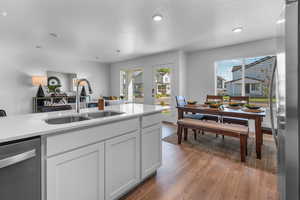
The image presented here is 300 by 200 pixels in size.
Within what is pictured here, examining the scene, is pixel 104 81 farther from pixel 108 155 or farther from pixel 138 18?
pixel 108 155

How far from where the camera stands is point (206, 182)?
184 cm

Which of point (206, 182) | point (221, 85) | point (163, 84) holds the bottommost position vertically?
point (206, 182)

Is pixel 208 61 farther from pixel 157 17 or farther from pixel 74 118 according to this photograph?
pixel 74 118

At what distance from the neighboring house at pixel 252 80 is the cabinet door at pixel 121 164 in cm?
389

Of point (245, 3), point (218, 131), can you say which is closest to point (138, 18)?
point (245, 3)

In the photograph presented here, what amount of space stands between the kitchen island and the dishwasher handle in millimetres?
75

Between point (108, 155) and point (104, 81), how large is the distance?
6.22 m

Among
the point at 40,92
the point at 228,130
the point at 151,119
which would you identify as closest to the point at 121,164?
the point at 151,119

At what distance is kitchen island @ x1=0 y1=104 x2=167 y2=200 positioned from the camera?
3.23 ft

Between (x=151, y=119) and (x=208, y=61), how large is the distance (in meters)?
3.74

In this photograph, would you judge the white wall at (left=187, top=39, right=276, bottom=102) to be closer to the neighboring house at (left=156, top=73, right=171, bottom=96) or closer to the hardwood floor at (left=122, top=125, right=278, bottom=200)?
the neighboring house at (left=156, top=73, right=171, bottom=96)

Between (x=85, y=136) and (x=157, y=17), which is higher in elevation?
(x=157, y=17)

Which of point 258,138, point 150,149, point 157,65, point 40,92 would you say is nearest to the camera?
point 150,149

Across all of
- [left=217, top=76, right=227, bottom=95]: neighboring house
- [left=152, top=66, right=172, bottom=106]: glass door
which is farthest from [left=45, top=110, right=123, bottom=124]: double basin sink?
[left=217, top=76, right=227, bottom=95]: neighboring house
